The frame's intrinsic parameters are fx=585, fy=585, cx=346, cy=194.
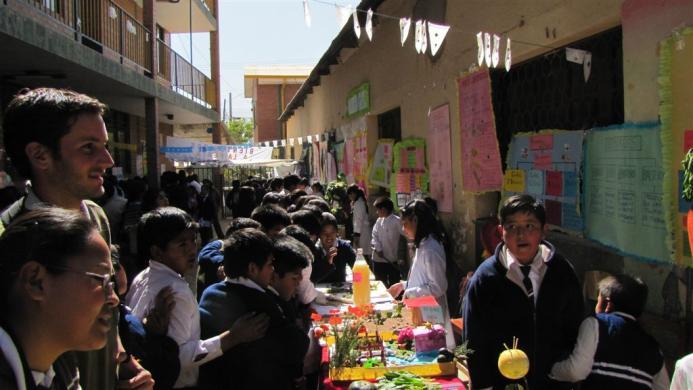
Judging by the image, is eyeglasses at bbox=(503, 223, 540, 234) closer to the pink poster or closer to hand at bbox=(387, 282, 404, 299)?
hand at bbox=(387, 282, 404, 299)

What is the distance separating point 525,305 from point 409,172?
250 inches

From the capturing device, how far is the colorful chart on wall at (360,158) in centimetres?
1207

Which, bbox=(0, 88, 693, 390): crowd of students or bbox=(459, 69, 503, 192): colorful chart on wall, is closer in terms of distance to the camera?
bbox=(0, 88, 693, 390): crowd of students

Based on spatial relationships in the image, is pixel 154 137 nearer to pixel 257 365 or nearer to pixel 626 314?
pixel 257 365

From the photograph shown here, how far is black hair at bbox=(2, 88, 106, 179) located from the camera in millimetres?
2006

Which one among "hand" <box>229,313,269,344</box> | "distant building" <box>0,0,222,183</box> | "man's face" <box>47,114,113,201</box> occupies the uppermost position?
"distant building" <box>0,0,222,183</box>

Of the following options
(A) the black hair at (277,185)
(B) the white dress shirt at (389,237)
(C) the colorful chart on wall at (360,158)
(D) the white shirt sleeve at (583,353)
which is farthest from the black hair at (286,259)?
(A) the black hair at (277,185)

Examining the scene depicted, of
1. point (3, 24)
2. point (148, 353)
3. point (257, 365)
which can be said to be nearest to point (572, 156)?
point (257, 365)

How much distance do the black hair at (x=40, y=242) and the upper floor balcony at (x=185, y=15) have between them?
13.8 m

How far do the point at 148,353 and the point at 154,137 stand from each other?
9.08 metres

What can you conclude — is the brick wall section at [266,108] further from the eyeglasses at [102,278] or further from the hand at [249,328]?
the eyeglasses at [102,278]

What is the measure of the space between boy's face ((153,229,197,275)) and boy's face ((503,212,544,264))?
171 cm

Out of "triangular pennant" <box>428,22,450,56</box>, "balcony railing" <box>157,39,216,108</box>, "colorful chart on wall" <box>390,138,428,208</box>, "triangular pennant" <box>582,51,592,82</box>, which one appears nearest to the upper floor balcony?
"balcony railing" <box>157,39,216,108</box>

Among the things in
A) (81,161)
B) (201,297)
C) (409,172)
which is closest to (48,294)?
(81,161)
